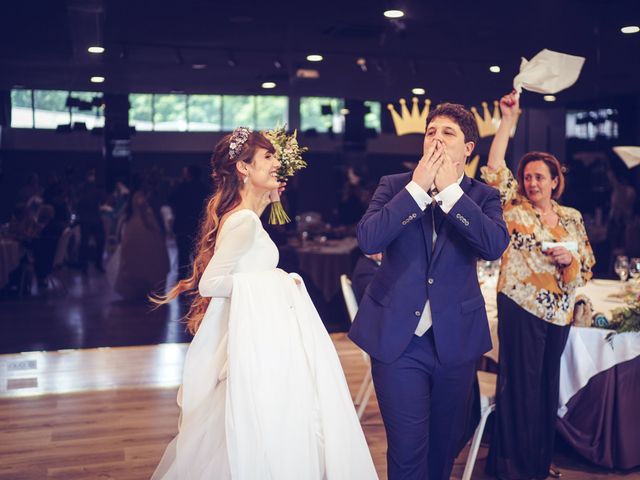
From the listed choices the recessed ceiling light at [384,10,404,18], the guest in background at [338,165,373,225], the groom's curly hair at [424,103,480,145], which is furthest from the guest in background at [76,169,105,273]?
the groom's curly hair at [424,103,480,145]

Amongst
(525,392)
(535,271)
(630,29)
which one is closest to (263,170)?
(535,271)

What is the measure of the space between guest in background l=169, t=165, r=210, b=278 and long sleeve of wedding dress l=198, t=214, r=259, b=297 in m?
4.76

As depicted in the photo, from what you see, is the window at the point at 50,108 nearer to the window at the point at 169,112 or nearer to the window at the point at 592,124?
the window at the point at 169,112

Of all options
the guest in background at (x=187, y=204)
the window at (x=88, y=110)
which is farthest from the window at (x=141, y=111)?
the guest in background at (x=187, y=204)

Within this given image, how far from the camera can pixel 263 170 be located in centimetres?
311

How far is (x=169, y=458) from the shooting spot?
327 cm

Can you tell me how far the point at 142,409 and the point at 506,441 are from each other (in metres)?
2.42

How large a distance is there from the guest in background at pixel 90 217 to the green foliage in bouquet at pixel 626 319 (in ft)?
16.4

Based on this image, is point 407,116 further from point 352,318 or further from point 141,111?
point 352,318

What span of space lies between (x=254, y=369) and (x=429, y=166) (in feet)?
3.19

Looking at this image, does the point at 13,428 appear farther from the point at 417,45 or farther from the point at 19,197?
the point at 417,45

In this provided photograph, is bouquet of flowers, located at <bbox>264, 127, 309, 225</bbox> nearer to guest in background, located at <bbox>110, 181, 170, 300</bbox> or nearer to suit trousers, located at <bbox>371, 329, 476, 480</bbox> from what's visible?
suit trousers, located at <bbox>371, 329, 476, 480</bbox>

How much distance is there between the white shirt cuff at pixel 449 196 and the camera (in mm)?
2572

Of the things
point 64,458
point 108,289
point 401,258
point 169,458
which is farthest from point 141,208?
point 401,258
